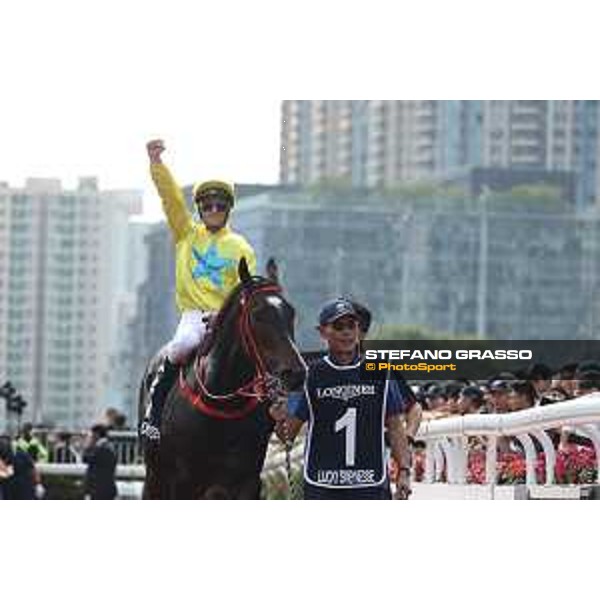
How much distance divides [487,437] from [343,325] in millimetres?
960

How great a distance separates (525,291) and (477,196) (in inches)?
22.1

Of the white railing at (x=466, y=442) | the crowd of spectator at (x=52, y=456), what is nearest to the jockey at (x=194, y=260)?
the crowd of spectator at (x=52, y=456)

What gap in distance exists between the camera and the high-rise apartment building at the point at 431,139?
2978 cm

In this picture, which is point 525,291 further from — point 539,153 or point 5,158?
point 5,158

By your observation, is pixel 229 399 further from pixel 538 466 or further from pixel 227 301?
pixel 538 466

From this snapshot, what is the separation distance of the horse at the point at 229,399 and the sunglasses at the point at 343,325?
0.24 meters

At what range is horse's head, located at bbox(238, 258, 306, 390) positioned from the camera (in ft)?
97.0

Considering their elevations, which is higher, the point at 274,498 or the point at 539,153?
the point at 539,153

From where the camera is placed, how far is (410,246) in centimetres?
2983

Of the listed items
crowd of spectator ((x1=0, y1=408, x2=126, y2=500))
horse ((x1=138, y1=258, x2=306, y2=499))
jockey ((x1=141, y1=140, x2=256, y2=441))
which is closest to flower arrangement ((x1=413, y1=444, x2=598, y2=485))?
horse ((x1=138, y1=258, x2=306, y2=499))

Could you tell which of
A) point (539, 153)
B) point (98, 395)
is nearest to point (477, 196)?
point (539, 153)

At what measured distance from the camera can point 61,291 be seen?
98.0 feet

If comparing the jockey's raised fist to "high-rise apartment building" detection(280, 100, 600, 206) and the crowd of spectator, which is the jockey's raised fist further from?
the crowd of spectator

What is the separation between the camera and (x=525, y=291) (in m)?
29.8
